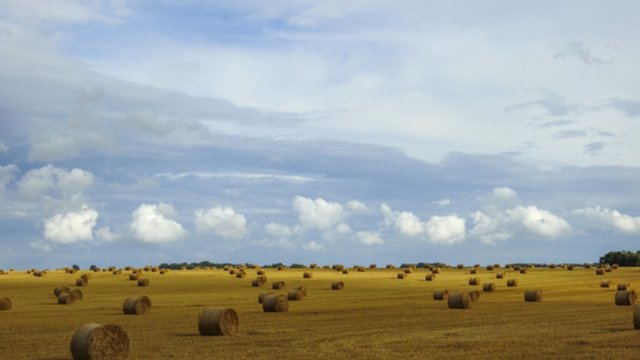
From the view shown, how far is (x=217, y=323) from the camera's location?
25.3 metres

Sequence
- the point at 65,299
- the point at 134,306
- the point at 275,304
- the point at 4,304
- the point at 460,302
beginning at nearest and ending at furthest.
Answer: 1. the point at 134,306
2. the point at 275,304
3. the point at 460,302
4. the point at 4,304
5. the point at 65,299

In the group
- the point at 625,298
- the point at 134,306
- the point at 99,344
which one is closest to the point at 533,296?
the point at 625,298

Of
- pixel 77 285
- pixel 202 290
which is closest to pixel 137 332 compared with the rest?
pixel 202 290

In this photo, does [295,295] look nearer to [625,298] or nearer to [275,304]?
[275,304]

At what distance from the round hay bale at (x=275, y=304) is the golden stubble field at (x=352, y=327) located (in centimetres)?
43

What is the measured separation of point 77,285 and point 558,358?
141ft

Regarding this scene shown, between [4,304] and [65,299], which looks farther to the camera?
[65,299]

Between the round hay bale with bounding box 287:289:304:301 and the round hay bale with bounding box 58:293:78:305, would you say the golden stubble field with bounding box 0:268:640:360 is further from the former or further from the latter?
the round hay bale with bounding box 287:289:304:301

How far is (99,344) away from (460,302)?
1862cm

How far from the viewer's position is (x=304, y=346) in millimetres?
22312

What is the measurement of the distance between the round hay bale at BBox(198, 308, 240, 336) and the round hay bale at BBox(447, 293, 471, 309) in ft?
40.4

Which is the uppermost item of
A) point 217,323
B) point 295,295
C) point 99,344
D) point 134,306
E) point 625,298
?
point 295,295

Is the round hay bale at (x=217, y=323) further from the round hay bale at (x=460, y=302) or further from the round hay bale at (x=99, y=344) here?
the round hay bale at (x=460, y=302)

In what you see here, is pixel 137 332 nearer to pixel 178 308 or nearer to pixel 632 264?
pixel 178 308
